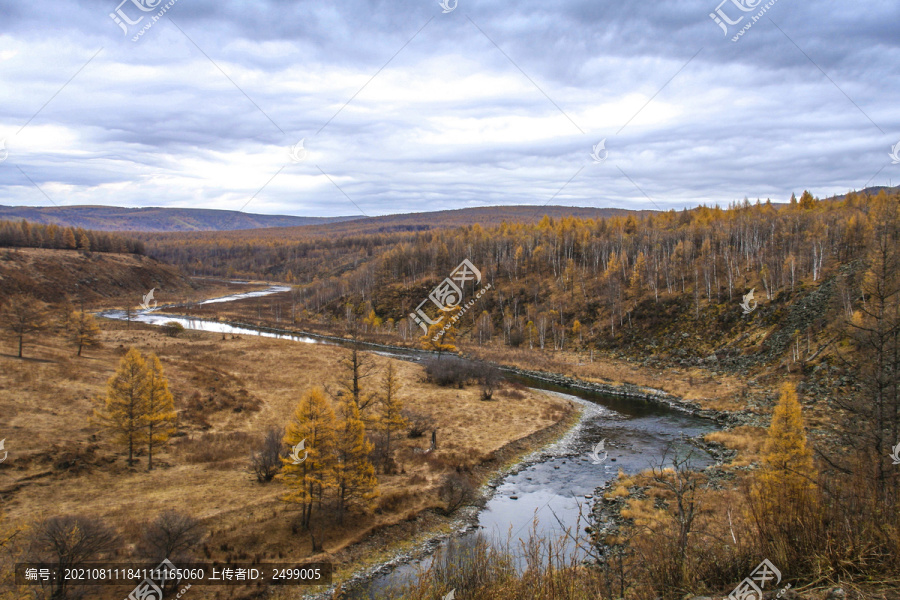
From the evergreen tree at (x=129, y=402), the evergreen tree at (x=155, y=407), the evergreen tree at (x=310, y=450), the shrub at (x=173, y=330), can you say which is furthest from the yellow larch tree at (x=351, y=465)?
the shrub at (x=173, y=330)

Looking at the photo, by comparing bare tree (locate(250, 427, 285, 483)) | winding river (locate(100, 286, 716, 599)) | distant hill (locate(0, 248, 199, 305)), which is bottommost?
winding river (locate(100, 286, 716, 599))

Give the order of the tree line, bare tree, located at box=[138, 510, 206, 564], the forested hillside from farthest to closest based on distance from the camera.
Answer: the tree line, the forested hillside, bare tree, located at box=[138, 510, 206, 564]

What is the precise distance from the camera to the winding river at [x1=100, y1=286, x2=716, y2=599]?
21828 mm

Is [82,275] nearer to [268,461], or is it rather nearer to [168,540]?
[268,461]

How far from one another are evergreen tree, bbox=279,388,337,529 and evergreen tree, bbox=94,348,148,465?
33.4 feet

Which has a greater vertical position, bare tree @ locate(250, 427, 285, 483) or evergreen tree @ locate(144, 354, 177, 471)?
evergreen tree @ locate(144, 354, 177, 471)

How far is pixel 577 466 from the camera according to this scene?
99.9ft

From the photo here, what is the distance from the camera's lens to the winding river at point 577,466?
2183cm

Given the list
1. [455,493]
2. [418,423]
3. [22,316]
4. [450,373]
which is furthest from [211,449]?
[450,373]

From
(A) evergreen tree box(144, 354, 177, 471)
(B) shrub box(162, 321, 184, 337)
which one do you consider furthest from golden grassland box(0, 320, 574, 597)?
(B) shrub box(162, 321, 184, 337)

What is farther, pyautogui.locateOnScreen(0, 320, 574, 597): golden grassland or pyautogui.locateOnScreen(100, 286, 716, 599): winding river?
pyautogui.locateOnScreen(100, 286, 716, 599): winding river

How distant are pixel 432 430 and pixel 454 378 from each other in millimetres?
16615

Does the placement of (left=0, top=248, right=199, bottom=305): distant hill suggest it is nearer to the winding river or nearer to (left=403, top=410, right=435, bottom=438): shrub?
(left=403, top=410, right=435, bottom=438): shrub

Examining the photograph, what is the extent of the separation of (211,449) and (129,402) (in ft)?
19.2
